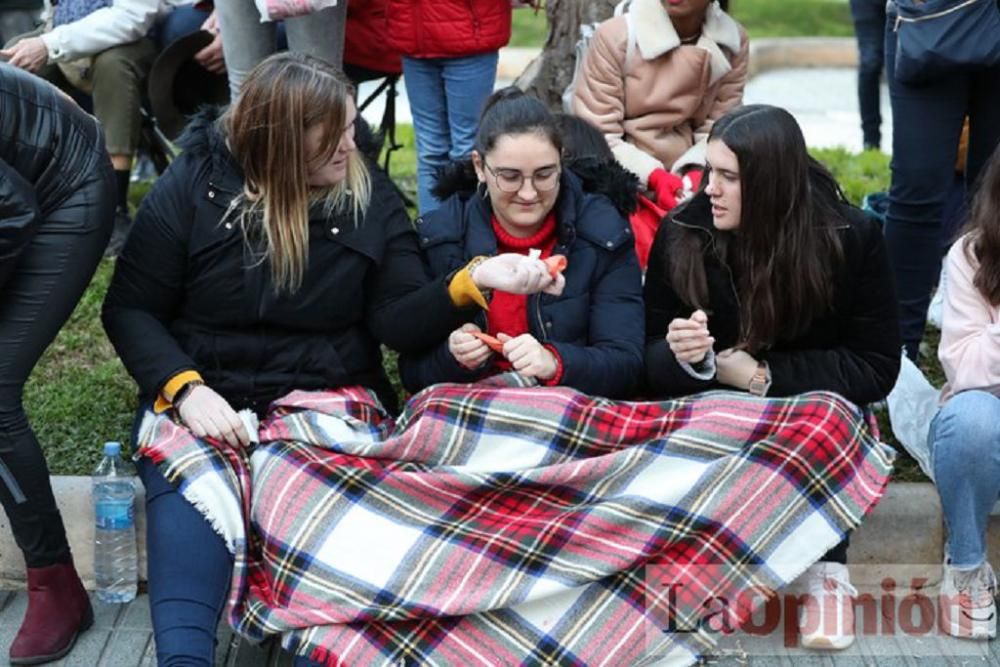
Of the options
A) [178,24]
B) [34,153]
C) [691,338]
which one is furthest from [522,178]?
[178,24]

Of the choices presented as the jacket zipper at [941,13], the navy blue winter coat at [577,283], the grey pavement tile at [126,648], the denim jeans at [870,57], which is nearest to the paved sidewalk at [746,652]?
the grey pavement tile at [126,648]

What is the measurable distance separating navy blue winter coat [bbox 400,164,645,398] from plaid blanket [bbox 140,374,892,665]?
15cm

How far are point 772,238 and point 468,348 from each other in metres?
0.82

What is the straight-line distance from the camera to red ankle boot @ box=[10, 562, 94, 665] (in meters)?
3.80

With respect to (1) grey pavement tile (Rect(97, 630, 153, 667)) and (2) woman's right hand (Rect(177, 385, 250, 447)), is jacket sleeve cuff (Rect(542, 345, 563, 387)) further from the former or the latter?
(1) grey pavement tile (Rect(97, 630, 153, 667))

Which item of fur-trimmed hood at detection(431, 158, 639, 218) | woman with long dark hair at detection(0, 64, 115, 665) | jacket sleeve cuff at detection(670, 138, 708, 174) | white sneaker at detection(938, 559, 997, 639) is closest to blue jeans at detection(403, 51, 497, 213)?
jacket sleeve cuff at detection(670, 138, 708, 174)

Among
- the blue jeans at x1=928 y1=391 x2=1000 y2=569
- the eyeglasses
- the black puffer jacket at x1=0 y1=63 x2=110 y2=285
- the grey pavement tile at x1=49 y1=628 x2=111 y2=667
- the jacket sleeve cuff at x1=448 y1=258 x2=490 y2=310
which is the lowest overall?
the grey pavement tile at x1=49 y1=628 x2=111 y2=667

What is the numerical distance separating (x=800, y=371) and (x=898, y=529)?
→ 530mm

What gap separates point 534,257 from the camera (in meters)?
3.85

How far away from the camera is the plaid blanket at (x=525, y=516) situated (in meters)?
3.66

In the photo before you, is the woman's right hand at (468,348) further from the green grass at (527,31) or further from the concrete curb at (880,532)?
the green grass at (527,31)

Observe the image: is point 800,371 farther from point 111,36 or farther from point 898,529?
point 111,36

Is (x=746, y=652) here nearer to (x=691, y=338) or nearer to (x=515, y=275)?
(x=691, y=338)

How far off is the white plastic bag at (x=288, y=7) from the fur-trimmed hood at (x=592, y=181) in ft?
2.61
